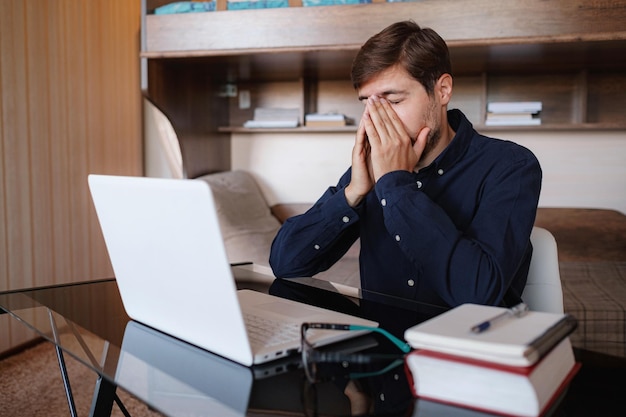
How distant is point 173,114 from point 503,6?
1339mm

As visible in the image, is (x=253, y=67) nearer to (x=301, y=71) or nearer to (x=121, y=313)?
(x=301, y=71)

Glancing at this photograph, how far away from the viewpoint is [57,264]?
268 cm

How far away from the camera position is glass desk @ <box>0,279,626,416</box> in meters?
0.60

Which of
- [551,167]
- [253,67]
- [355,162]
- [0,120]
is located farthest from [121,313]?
[551,167]

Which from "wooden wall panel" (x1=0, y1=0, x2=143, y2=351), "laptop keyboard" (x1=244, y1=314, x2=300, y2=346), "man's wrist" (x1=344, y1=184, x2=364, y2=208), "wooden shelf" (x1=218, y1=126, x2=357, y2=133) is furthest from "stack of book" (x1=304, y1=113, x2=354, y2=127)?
"laptop keyboard" (x1=244, y1=314, x2=300, y2=346)

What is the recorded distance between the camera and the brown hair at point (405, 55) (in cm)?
122

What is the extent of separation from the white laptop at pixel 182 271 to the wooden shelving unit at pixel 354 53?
1.54m

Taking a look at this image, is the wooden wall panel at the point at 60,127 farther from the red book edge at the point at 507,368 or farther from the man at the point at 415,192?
the red book edge at the point at 507,368

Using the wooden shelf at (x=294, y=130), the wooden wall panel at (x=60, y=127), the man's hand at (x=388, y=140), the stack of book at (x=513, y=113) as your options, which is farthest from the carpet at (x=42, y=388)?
the stack of book at (x=513, y=113)

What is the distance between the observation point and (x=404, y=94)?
1227mm

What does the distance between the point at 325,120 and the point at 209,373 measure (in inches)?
84.9

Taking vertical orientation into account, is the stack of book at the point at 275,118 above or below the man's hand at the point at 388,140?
below

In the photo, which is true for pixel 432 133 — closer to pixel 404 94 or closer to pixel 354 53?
pixel 404 94

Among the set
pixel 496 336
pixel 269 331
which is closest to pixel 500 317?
pixel 496 336
